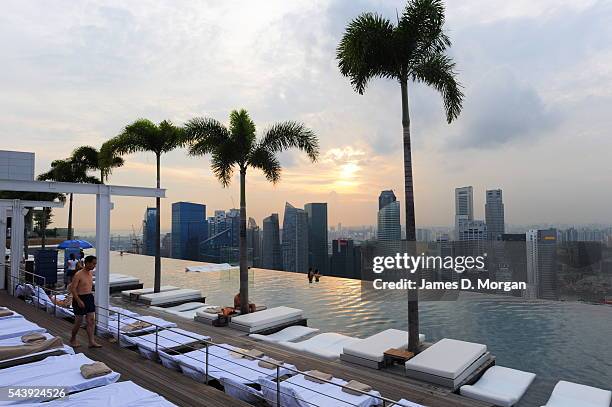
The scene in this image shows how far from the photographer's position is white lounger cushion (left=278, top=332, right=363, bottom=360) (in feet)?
31.8

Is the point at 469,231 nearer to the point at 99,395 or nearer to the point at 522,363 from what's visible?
the point at 522,363


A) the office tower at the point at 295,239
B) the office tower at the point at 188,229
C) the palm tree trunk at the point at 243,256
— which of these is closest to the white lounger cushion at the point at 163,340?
the palm tree trunk at the point at 243,256

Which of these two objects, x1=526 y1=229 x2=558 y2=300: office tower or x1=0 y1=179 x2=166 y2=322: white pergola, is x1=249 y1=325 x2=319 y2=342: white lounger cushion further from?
x1=526 y1=229 x2=558 y2=300: office tower

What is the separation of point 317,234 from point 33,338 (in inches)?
1340

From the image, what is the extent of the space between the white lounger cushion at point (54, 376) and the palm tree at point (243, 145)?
7.54 metres

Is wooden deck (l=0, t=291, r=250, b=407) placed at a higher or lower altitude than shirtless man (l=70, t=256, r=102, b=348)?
lower

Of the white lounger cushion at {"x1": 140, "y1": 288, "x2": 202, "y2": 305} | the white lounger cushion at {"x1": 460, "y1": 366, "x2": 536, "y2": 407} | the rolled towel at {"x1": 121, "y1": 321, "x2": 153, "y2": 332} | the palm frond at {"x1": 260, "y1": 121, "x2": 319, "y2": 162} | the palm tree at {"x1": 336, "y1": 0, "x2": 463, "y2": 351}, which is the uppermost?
the palm tree at {"x1": 336, "y1": 0, "x2": 463, "y2": 351}

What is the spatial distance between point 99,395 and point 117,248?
5042cm

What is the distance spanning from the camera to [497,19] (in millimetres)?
14406

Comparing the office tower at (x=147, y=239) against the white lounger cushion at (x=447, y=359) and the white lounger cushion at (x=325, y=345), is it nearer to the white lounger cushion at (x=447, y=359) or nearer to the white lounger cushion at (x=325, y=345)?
the white lounger cushion at (x=325, y=345)

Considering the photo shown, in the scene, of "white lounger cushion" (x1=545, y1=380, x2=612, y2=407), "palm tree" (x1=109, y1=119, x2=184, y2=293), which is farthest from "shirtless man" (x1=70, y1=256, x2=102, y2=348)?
"white lounger cushion" (x1=545, y1=380, x2=612, y2=407)

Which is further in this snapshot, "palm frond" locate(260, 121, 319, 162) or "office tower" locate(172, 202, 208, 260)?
"office tower" locate(172, 202, 208, 260)

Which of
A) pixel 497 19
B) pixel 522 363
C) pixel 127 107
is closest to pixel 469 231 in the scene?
pixel 497 19

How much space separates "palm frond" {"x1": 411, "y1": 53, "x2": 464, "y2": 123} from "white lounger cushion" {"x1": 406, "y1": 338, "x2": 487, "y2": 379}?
609 centimetres
